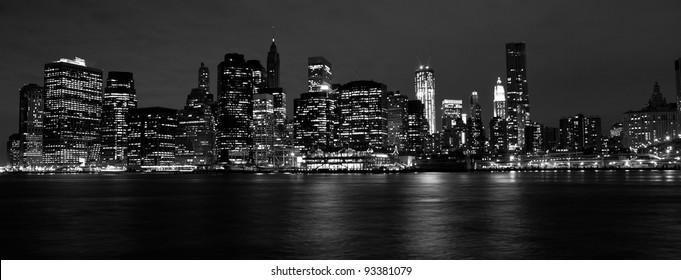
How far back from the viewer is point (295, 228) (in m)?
36.1

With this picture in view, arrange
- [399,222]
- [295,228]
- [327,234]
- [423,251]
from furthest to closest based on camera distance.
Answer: [399,222], [295,228], [327,234], [423,251]

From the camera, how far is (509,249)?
2756 centimetres

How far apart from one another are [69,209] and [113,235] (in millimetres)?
22746

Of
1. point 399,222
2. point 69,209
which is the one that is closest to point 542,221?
point 399,222

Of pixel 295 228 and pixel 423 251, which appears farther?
pixel 295 228

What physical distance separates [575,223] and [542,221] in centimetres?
220
